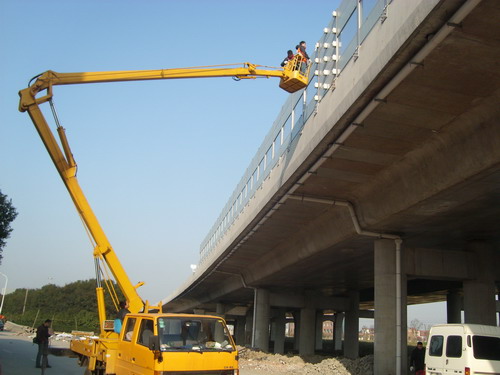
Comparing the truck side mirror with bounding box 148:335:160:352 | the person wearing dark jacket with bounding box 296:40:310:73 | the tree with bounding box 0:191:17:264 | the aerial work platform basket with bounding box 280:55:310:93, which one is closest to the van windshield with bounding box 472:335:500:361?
the truck side mirror with bounding box 148:335:160:352

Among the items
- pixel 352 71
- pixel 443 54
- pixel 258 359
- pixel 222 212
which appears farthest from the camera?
pixel 222 212

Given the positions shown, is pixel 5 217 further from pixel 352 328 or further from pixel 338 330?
pixel 338 330

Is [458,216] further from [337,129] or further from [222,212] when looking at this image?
[222,212]

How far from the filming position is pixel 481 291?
1866 cm

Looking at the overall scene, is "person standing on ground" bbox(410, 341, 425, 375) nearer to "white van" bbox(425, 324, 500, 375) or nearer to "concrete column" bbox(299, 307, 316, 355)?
"white van" bbox(425, 324, 500, 375)

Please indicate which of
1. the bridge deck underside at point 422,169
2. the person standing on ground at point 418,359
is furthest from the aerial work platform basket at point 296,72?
the person standing on ground at point 418,359

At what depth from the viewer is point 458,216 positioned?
Answer: 15680 mm

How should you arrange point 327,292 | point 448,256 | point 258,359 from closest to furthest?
point 448,256 < point 258,359 < point 327,292

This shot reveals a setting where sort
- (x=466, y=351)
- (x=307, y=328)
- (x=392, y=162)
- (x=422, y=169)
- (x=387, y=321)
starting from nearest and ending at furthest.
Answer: (x=466, y=351)
(x=422, y=169)
(x=392, y=162)
(x=387, y=321)
(x=307, y=328)

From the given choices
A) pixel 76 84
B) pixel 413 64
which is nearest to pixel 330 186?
pixel 413 64

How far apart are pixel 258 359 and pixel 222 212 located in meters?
11.8

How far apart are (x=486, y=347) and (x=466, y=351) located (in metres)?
0.51

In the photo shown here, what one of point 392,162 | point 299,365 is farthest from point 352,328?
point 392,162

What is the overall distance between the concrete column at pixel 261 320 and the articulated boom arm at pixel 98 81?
21162mm
